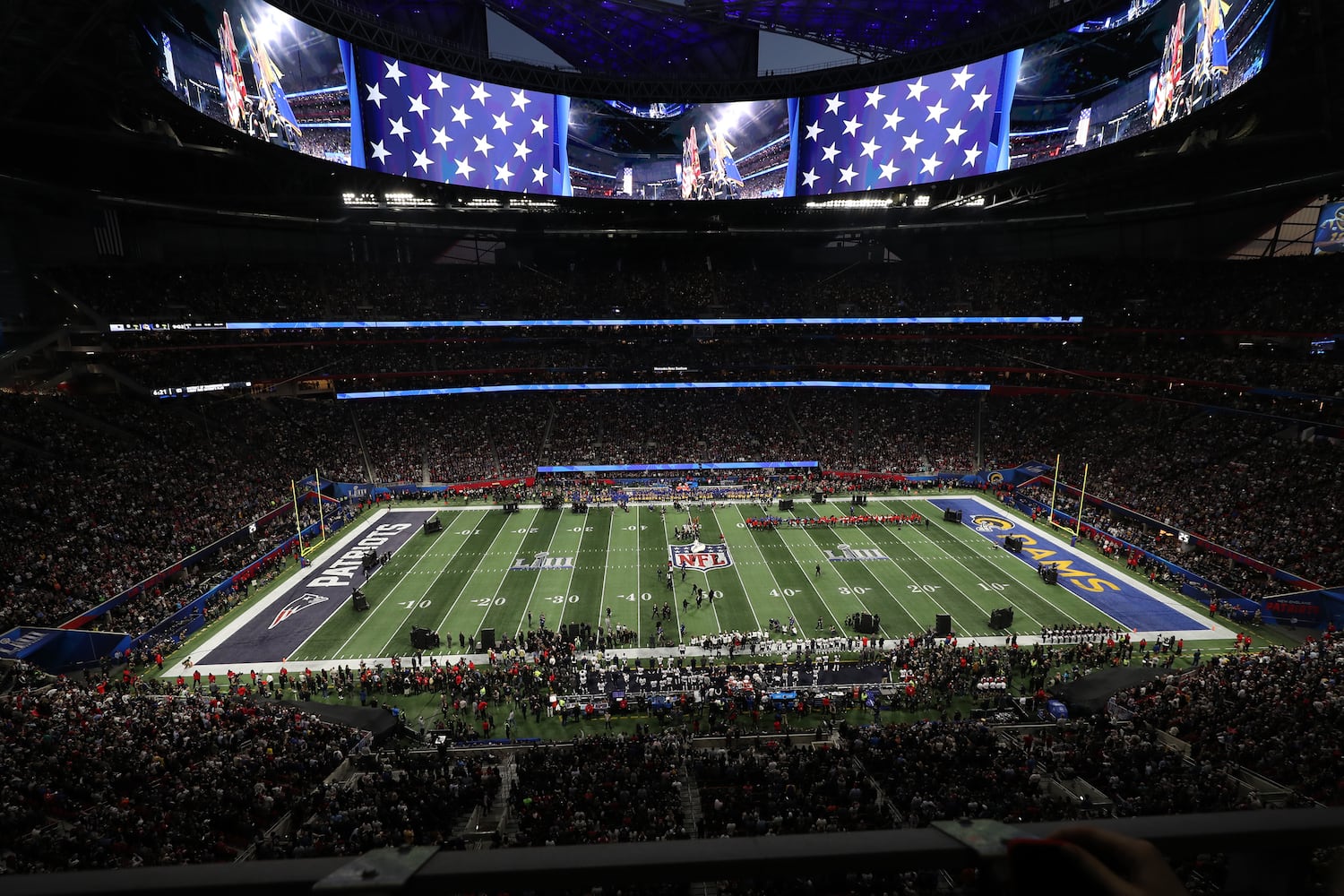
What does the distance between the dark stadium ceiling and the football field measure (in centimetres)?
3255

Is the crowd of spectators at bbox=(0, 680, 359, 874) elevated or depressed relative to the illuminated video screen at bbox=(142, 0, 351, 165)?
depressed

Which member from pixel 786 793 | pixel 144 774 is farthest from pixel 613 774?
pixel 144 774

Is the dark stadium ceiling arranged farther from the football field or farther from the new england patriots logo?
the new england patriots logo

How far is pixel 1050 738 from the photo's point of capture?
59.4ft

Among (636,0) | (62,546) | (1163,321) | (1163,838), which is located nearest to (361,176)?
(636,0)

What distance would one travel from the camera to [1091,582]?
32.1 metres

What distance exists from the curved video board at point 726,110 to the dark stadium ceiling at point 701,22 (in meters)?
3.55

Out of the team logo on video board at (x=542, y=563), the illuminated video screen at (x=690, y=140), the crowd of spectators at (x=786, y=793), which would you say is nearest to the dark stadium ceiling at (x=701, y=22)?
the illuminated video screen at (x=690, y=140)

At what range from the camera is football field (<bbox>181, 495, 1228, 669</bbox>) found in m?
27.7

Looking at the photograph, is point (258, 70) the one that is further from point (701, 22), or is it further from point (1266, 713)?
point (1266, 713)

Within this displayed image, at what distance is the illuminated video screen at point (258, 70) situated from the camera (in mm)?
27719

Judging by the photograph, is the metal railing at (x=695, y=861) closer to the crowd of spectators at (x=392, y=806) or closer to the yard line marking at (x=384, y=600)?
the crowd of spectators at (x=392, y=806)

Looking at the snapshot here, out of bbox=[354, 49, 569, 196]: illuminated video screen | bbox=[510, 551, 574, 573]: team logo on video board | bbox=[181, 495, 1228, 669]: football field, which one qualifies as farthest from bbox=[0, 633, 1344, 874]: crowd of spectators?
bbox=[354, 49, 569, 196]: illuminated video screen

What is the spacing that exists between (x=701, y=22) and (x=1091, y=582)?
144 feet
